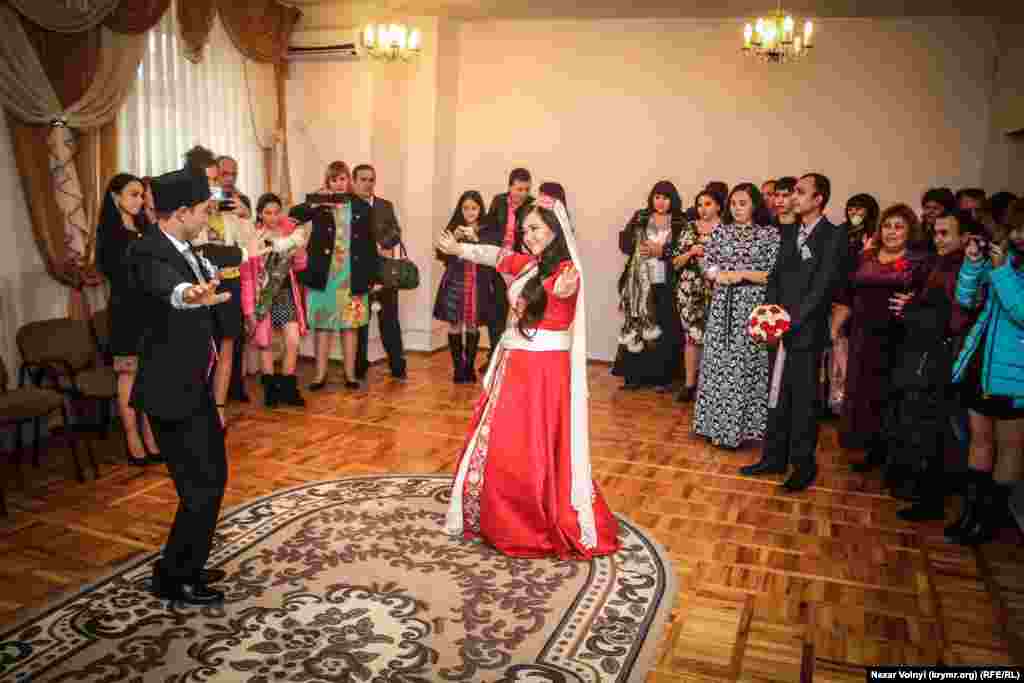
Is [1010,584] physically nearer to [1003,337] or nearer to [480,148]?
[1003,337]

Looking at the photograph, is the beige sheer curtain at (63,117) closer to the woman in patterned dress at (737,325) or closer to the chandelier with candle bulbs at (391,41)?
the chandelier with candle bulbs at (391,41)

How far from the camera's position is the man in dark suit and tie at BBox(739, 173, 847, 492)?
4.65m

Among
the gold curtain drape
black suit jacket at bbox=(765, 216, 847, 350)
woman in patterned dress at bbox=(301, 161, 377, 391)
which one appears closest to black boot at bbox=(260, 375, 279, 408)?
woman in patterned dress at bbox=(301, 161, 377, 391)

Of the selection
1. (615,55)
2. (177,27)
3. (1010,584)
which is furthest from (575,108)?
(1010,584)

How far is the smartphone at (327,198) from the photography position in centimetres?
646

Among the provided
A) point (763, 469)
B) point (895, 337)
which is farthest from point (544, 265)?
point (895, 337)

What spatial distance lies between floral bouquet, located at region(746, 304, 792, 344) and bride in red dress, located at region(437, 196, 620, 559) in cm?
131

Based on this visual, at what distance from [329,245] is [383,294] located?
78 centimetres

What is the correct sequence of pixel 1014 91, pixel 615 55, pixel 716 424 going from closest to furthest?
pixel 716 424 < pixel 1014 91 < pixel 615 55

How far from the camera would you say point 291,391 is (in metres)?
6.17

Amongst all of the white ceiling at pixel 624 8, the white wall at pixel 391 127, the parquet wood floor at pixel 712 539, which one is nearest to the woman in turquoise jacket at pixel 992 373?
the parquet wood floor at pixel 712 539

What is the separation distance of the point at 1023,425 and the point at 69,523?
445 centimetres

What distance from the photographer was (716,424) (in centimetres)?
561

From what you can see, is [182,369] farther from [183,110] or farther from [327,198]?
[183,110]
